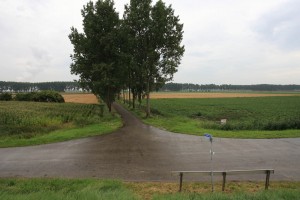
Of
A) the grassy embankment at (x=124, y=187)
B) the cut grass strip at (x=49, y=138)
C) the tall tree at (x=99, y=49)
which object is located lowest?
the cut grass strip at (x=49, y=138)

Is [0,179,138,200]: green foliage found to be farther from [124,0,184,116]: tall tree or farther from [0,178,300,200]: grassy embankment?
[124,0,184,116]: tall tree

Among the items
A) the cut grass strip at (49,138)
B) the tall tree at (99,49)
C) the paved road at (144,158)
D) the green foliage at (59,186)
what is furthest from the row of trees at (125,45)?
the green foliage at (59,186)

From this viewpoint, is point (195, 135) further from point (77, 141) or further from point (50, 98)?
point (50, 98)

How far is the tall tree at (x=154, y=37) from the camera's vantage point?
98.7 feet

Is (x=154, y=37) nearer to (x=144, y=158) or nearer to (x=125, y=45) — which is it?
(x=125, y=45)

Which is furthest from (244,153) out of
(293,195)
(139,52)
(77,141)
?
(139,52)

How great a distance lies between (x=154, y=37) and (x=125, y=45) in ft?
13.3

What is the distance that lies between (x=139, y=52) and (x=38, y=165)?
71.6 ft

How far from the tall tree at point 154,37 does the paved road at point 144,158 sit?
46.9 ft

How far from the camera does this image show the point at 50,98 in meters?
73.5

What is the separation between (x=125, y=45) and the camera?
3288 cm

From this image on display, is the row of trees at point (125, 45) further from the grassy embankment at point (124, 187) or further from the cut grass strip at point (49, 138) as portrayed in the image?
the grassy embankment at point (124, 187)

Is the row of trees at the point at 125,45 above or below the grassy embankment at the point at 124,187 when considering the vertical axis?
above

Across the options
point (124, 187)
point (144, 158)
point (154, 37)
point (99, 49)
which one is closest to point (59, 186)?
point (124, 187)
